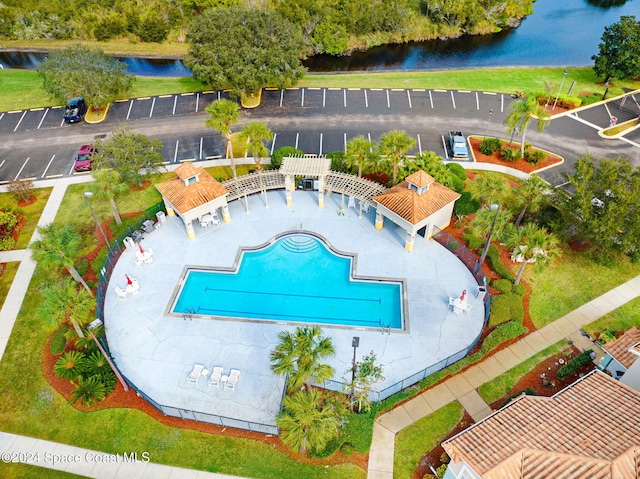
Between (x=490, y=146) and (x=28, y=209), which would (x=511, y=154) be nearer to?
(x=490, y=146)

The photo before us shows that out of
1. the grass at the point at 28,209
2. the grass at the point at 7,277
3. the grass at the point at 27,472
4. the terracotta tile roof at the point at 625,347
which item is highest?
the terracotta tile roof at the point at 625,347

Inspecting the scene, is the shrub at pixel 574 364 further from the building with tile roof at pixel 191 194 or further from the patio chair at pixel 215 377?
the building with tile roof at pixel 191 194

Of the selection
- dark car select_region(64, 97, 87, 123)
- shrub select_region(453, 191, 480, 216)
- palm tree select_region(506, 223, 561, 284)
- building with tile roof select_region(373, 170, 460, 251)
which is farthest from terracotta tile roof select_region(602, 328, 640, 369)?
dark car select_region(64, 97, 87, 123)

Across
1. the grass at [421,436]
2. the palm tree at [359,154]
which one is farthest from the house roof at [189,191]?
the grass at [421,436]

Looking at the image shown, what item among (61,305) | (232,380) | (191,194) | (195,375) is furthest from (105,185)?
(232,380)

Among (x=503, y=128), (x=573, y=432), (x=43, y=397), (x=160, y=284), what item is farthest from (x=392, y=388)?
(x=503, y=128)

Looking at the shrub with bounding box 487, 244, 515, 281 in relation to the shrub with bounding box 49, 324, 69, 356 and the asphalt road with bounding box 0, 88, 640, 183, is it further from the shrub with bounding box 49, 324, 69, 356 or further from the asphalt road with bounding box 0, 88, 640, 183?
the shrub with bounding box 49, 324, 69, 356

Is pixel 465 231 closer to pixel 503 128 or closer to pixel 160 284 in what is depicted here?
pixel 503 128
